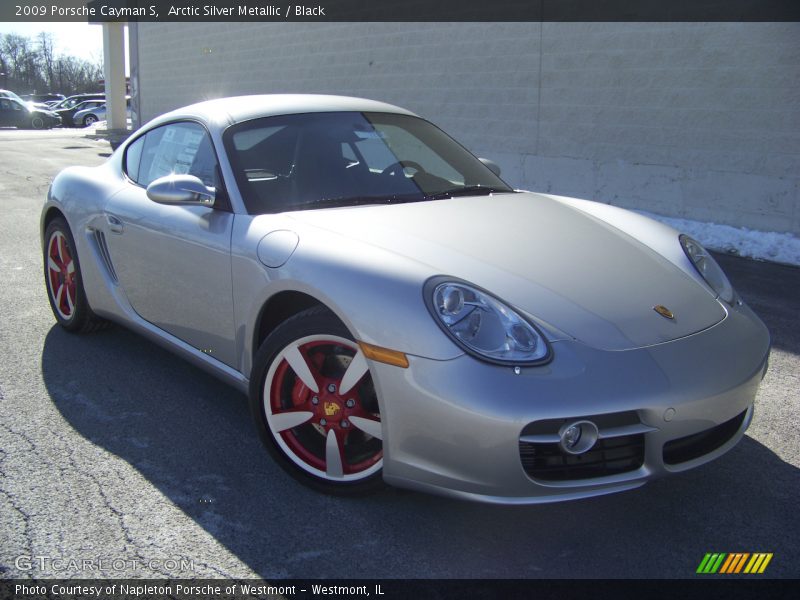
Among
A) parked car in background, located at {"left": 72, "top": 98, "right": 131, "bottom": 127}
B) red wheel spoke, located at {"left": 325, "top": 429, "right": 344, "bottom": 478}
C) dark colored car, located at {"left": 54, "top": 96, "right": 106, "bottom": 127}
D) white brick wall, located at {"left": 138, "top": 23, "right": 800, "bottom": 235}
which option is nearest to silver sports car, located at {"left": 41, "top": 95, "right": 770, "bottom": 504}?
red wheel spoke, located at {"left": 325, "top": 429, "right": 344, "bottom": 478}

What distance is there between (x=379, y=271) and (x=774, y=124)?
6958 mm

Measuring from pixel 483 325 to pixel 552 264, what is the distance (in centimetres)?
51

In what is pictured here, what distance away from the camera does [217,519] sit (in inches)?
110

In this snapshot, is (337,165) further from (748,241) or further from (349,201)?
(748,241)

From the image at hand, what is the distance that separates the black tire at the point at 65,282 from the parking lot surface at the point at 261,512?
2.35 ft

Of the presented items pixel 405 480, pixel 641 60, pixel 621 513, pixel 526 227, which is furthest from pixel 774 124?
pixel 405 480

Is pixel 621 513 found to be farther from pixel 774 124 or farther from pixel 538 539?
pixel 774 124

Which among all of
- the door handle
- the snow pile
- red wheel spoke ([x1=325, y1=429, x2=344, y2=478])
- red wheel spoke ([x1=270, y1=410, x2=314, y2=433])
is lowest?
the snow pile

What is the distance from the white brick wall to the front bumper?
624 centimetres

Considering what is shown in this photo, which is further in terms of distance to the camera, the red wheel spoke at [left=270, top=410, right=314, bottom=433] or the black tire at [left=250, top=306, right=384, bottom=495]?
the red wheel spoke at [left=270, top=410, right=314, bottom=433]

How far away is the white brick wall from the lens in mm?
8352

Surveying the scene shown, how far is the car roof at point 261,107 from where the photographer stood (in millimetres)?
3803

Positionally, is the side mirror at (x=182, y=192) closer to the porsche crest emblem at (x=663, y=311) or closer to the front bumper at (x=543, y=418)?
the front bumper at (x=543, y=418)

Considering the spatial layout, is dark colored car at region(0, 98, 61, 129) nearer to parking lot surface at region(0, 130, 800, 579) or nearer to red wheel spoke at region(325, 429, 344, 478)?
parking lot surface at region(0, 130, 800, 579)
